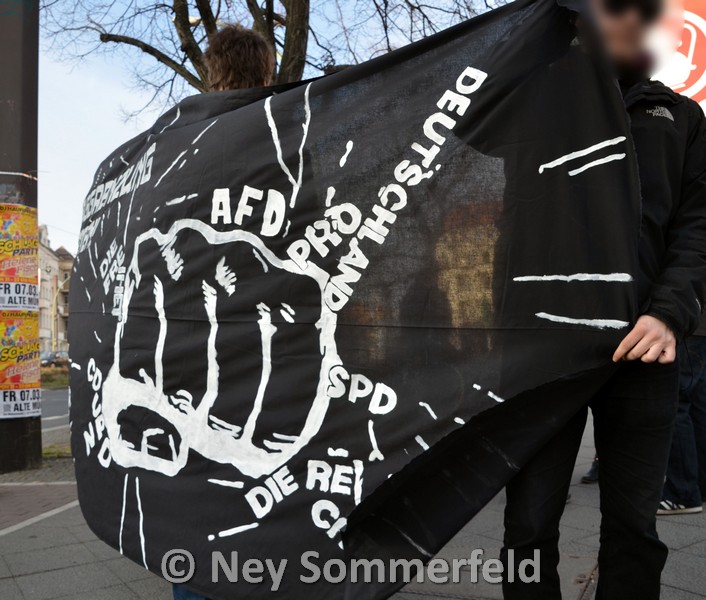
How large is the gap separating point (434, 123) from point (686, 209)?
2.37 ft

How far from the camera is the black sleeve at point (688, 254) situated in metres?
1.71

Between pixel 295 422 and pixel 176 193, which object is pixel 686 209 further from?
pixel 176 193

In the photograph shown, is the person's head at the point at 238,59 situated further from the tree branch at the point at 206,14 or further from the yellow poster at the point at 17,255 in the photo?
the tree branch at the point at 206,14

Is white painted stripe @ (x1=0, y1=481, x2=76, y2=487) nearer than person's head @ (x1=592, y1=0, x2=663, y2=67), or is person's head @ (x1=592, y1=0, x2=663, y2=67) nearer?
person's head @ (x1=592, y1=0, x2=663, y2=67)

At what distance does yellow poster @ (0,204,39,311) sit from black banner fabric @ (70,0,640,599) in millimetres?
4597

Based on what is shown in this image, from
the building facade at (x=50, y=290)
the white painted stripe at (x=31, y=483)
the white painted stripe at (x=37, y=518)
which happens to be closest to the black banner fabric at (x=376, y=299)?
the white painted stripe at (x=37, y=518)

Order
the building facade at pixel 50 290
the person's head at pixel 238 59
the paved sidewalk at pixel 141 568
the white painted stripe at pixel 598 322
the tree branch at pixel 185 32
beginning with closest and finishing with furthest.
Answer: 1. the white painted stripe at pixel 598 322
2. the person's head at pixel 238 59
3. the paved sidewalk at pixel 141 568
4. the tree branch at pixel 185 32
5. the building facade at pixel 50 290

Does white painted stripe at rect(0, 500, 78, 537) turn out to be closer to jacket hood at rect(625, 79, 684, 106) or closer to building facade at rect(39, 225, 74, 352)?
jacket hood at rect(625, 79, 684, 106)

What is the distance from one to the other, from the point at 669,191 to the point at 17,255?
5987 millimetres

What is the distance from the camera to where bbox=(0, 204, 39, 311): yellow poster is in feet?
20.7

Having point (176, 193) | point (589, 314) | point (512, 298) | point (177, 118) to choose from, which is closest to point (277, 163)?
point (176, 193)

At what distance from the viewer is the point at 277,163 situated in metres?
2.13

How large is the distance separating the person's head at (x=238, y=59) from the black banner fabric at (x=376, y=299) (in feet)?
0.37

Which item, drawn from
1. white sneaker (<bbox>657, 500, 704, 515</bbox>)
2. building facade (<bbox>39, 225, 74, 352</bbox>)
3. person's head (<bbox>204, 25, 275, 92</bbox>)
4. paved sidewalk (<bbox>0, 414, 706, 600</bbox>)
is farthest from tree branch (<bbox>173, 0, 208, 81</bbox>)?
building facade (<bbox>39, 225, 74, 352</bbox>)
